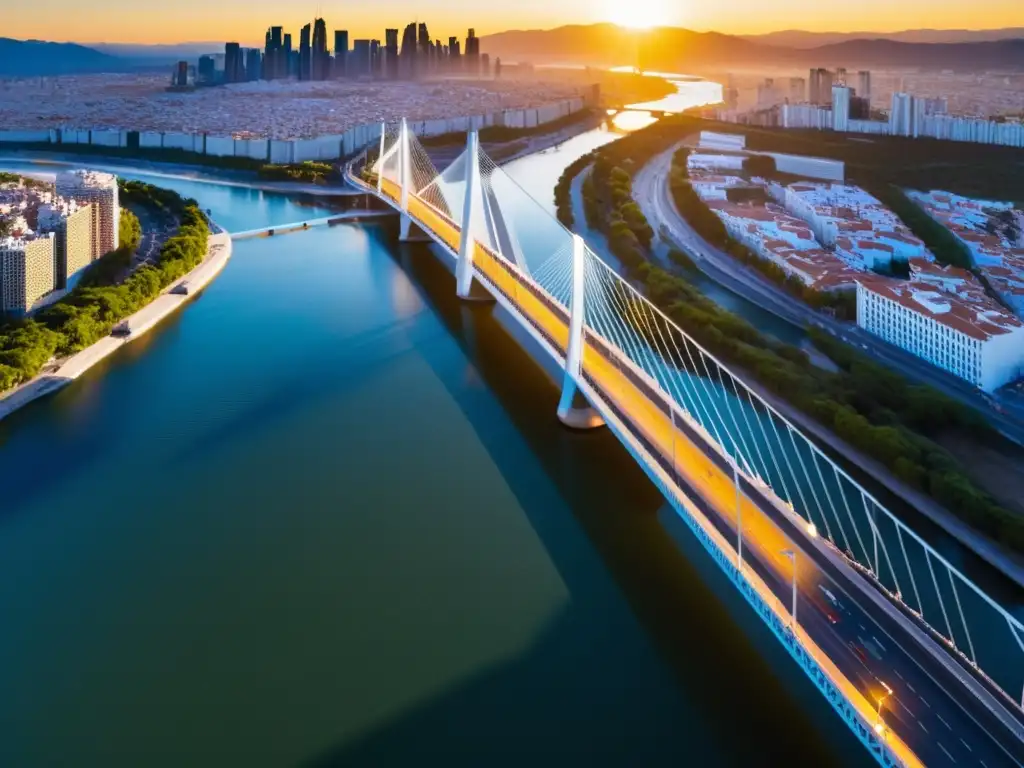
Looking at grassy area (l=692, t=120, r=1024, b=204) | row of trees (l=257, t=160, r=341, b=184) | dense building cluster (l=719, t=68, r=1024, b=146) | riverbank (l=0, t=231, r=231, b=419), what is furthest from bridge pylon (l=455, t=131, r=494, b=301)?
dense building cluster (l=719, t=68, r=1024, b=146)

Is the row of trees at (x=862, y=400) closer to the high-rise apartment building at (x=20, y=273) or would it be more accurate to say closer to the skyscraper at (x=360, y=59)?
the high-rise apartment building at (x=20, y=273)

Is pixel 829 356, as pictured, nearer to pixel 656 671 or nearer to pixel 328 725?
pixel 656 671

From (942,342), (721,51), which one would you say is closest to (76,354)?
(942,342)

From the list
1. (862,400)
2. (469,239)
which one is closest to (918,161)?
(469,239)

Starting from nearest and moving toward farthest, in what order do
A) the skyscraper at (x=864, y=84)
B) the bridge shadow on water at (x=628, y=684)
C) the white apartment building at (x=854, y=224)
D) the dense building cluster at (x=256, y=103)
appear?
the bridge shadow on water at (x=628, y=684) → the white apartment building at (x=854, y=224) → the skyscraper at (x=864, y=84) → the dense building cluster at (x=256, y=103)

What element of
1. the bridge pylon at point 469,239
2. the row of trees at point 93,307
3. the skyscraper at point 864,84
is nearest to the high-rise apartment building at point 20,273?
the row of trees at point 93,307

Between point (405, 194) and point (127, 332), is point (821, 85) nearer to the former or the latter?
point (405, 194)

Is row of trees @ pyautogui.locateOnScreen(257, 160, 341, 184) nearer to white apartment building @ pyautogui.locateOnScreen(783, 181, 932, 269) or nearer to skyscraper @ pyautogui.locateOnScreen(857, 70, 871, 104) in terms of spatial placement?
white apartment building @ pyautogui.locateOnScreen(783, 181, 932, 269)

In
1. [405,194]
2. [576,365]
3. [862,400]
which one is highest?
[405,194]
